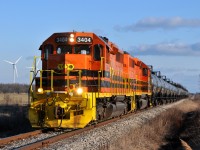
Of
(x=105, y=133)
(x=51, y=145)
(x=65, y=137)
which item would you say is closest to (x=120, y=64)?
(x=105, y=133)

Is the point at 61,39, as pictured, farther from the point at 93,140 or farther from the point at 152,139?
the point at 152,139

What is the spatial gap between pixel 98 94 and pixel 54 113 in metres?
2.05

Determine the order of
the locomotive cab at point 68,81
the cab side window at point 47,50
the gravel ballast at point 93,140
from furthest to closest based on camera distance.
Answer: the cab side window at point 47,50
the locomotive cab at point 68,81
the gravel ballast at point 93,140

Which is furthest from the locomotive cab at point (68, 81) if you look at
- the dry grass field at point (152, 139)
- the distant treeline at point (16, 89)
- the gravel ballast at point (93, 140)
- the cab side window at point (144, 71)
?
the distant treeline at point (16, 89)

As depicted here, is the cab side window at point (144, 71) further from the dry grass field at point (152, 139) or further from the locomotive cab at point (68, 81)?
the locomotive cab at point (68, 81)

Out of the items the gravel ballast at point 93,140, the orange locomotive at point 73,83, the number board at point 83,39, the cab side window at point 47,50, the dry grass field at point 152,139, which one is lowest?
the dry grass field at point 152,139

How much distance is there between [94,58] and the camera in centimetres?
1513

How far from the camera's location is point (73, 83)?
1427 centimetres

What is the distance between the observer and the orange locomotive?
44.0 ft

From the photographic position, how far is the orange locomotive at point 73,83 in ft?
44.0

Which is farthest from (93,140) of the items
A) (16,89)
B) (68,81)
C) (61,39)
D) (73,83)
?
(16,89)

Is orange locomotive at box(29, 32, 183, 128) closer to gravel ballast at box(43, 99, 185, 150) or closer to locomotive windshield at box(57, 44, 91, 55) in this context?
locomotive windshield at box(57, 44, 91, 55)

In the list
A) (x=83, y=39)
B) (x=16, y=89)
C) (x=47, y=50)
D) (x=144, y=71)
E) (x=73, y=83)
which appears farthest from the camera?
(x=16, y=89)

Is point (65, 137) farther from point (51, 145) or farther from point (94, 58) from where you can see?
point (94, 58)
